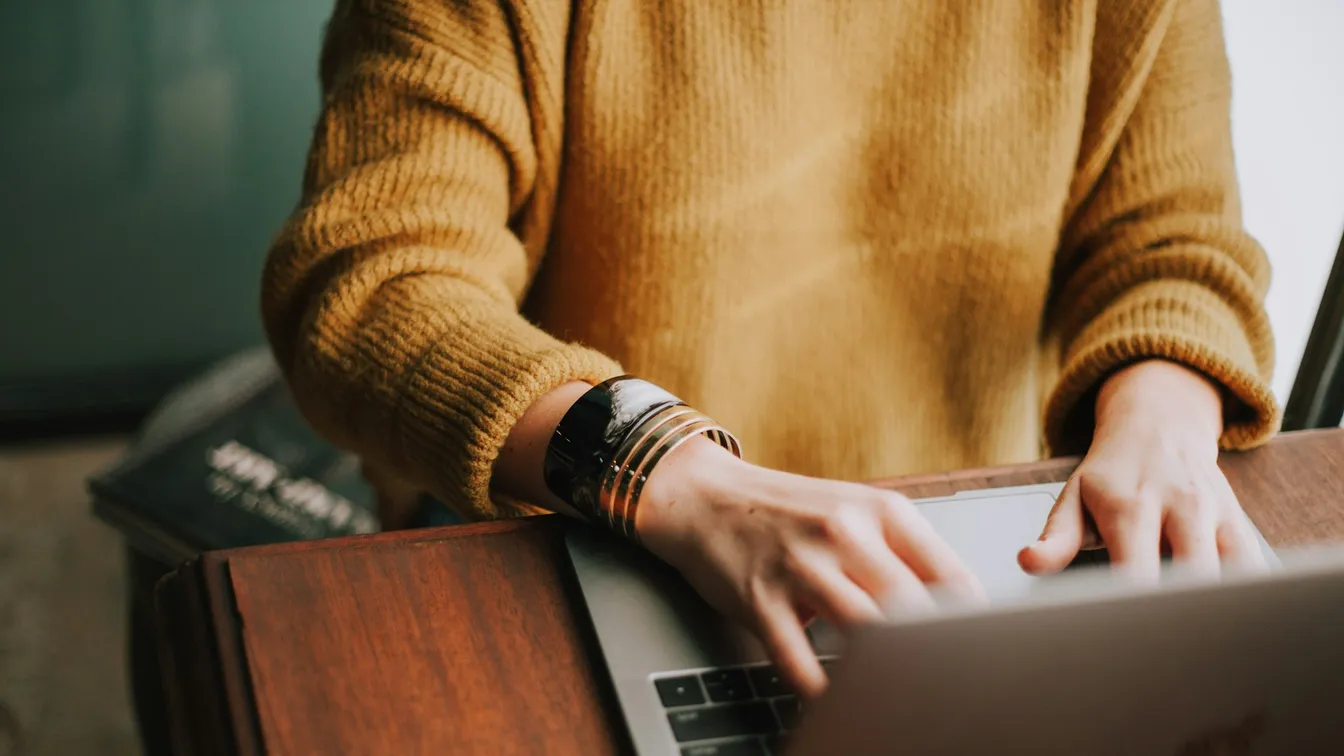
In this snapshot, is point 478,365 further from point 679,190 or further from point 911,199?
point 911,199

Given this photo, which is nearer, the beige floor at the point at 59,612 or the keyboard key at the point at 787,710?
the keyboard key at the point at 787,710

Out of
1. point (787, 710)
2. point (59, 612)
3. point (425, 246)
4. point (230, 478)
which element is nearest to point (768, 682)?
point (787, 710)

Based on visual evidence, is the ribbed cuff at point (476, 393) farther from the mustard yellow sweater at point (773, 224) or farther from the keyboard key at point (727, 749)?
the keyboard key at point (727, 749)

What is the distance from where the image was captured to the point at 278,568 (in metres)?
0.48

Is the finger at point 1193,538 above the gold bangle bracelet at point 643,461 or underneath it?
above

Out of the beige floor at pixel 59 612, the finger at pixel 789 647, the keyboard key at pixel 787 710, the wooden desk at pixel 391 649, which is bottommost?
the beige floor at pixel 59 612

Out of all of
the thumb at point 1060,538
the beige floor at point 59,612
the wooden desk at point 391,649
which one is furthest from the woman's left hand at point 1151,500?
the beige floor at point 59,612

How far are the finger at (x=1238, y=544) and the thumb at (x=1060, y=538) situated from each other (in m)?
0.07

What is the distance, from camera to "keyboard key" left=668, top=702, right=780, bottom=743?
0.43 meters

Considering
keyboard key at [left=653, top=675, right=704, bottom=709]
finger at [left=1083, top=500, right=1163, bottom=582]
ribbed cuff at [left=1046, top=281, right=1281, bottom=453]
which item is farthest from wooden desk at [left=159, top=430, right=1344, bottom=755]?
ribbed cuff at [left=1046, top=281, right=1281, bottom=453]

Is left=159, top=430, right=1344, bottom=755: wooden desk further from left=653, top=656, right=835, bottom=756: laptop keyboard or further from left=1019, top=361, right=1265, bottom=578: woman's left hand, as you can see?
left=1019, top=361, right=1265, bottom=578: woman's left hand

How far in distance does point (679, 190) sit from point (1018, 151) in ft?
0.83

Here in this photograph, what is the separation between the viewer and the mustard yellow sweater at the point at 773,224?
62 centimetres

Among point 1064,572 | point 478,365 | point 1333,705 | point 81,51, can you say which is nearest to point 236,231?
point 81,51
